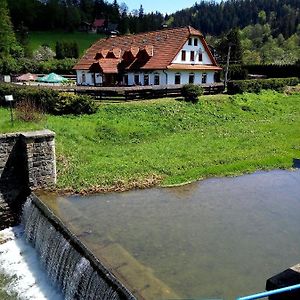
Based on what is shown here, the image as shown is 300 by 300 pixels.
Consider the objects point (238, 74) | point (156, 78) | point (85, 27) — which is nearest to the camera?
point (156, 78)

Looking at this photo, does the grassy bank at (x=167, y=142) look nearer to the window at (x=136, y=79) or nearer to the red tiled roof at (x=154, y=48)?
the red tiled roof at (x=154, y=48)

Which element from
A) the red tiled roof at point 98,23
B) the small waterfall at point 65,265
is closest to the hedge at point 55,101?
the small waterfall at point 65,265

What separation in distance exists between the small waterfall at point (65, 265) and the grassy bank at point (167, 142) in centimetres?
251

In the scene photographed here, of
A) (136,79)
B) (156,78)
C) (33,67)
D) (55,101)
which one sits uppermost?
(33,67)

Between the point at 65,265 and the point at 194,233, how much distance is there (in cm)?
387

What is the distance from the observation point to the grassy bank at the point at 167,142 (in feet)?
54.1

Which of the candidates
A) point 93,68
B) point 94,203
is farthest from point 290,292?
point 93,68

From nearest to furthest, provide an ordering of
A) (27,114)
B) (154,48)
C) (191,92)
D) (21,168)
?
(21,168) < (27,114) < (191,92) < (154,48)

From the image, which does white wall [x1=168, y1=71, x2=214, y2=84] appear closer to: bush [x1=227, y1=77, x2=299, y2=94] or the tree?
bush [x1=227, y1=77, x2=299, y2=94]

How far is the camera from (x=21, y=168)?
1508cm

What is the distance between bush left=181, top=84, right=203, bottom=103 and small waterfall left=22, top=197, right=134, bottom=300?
18.5 metres

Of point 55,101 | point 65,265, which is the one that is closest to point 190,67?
point 55,101

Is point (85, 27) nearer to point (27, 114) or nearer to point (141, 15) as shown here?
point (141, 15)

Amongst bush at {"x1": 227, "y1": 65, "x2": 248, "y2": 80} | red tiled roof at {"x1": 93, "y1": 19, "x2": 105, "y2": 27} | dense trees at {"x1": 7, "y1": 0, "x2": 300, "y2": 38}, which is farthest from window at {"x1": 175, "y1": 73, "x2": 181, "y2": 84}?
red tiled roof at {"x1": 93, "y1": 19, "x2": 105, "y2": 27}
